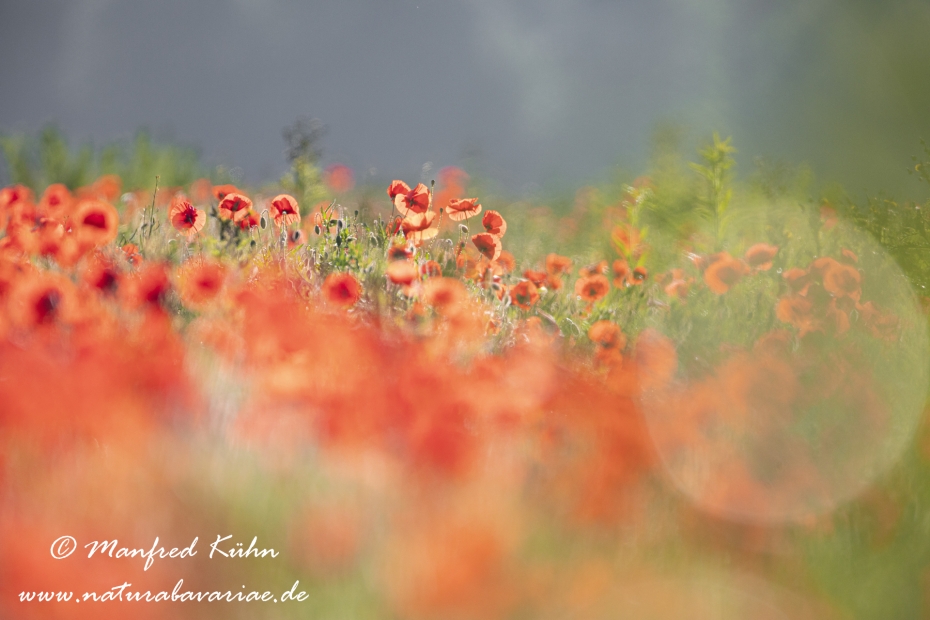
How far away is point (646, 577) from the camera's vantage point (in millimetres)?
1312

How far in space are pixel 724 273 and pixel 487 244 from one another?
0.78 metres

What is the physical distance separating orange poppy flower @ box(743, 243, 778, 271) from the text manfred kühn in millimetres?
1982

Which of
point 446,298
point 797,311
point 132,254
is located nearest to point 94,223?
point 132,254

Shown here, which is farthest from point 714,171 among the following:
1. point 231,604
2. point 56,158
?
point 56,158

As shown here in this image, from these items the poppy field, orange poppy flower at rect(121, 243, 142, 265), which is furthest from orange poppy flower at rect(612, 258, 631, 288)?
orange poppy flower at rect(121, 243, 142, 265)

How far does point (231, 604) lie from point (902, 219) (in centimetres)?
298

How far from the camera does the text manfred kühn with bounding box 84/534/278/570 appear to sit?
1.23 m

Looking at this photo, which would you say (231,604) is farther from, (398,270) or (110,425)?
(398,270)

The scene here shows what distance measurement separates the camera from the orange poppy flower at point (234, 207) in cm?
231

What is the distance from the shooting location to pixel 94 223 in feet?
6.72

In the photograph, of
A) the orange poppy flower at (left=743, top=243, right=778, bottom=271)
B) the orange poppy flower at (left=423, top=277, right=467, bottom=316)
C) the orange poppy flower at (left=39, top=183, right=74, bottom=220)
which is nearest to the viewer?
the orange poppy flower at (left=423, top=277, right=467, bottom=316)

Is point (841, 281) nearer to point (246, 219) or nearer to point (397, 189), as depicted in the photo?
point (397, 189)

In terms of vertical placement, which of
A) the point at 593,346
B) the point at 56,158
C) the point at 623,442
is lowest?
the point at 623,442
